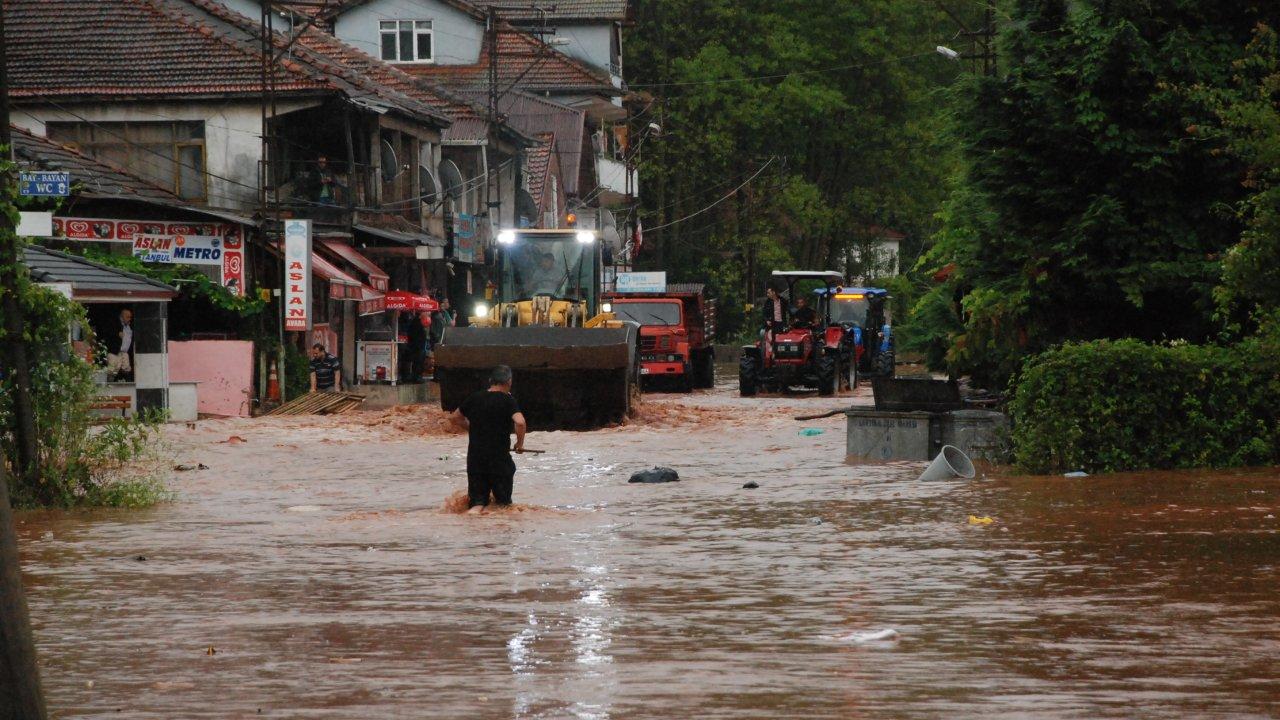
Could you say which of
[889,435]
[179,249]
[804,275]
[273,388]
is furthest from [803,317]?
[889,435]

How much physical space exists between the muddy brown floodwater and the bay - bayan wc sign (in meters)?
13.5

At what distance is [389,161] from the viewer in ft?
145

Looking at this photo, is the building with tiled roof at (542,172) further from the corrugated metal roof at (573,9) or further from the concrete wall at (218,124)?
the concrete wall at (218,124)

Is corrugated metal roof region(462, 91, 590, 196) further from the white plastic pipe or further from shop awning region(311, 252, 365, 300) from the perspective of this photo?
the white plastic pipe

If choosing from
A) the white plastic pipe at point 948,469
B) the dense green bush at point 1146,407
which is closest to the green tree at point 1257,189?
the dense green bush at point 1146,407

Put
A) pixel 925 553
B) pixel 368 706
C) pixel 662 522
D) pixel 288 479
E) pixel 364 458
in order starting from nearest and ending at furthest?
1. pixel 368 706
2. pixel 925 553
3. pixel 662 522
4. pixel 288 479
5. pixel 364 458

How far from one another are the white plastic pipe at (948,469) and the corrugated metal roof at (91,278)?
1238 centimetres

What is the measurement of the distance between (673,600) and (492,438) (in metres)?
5.07

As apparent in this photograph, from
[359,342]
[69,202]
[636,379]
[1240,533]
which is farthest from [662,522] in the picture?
[359,342]

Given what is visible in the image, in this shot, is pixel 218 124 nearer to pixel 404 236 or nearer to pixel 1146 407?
pixel 404 236

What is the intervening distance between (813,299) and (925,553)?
33.3 m

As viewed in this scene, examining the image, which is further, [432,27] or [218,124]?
[432,27]

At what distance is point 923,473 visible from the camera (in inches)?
786

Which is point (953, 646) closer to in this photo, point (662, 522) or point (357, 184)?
point (662, 522)
